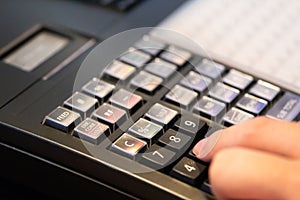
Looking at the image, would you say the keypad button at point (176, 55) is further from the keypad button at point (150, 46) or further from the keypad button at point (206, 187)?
the keypad button at point (206, 187)

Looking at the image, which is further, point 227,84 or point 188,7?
point 188,7

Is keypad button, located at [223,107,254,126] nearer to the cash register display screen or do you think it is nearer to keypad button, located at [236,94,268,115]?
keypad button, located at [236,94,268,115]

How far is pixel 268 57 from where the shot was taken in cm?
43

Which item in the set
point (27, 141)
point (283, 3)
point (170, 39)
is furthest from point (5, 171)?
point (283, 3)

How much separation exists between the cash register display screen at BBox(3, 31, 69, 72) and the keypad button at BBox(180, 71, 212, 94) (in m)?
0.10

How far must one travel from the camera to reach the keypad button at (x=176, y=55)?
0.39 meters

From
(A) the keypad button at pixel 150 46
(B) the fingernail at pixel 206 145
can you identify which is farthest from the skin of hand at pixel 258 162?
(A) the keypad button at pixel 150 46

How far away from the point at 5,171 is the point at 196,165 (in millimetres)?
123

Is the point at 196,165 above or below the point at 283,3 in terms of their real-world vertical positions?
below

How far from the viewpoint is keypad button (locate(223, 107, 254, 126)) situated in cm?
35

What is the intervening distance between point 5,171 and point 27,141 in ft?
0.13

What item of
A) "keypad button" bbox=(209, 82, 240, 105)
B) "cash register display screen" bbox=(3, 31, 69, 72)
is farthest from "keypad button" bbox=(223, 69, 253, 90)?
"cash register display screen" bbox=(3, 31, 69, 72)

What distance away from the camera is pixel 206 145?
1.03ft

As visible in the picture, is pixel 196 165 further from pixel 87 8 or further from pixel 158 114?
pixel 87 8
